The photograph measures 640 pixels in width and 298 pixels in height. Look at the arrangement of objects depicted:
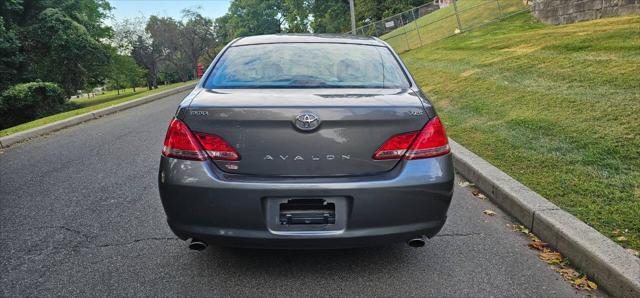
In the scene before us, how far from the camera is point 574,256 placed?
3156 millimetres

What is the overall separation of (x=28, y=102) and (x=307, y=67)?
17721 mm

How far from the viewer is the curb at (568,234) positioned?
2.76 meters

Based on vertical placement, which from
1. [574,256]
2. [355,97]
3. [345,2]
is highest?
[345,2]

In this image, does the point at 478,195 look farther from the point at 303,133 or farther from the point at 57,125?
the point at 57,125

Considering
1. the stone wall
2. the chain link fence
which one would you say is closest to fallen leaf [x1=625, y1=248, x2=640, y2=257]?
the stone wall

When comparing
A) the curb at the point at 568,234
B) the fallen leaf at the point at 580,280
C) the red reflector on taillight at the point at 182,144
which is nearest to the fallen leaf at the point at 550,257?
the curb at the point at 568,234

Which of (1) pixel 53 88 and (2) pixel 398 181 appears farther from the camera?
(1) pixel 53 88

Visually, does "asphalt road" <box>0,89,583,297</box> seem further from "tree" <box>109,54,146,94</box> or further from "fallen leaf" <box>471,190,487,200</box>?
→ "tree" <box>109,54,146,94</box>

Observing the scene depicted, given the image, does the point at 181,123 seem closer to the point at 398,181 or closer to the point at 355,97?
the point at 355,97

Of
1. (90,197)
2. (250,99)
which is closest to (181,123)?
(250,99)

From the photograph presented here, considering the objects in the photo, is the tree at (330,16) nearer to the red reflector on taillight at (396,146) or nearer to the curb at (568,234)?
the curb at (568,234)

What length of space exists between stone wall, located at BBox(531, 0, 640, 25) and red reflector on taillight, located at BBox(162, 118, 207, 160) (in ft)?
44.4

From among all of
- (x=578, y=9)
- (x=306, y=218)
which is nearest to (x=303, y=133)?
(x=306, y=218)

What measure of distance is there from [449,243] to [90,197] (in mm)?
3471
